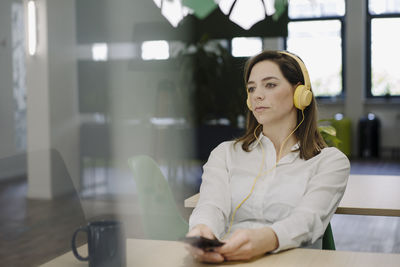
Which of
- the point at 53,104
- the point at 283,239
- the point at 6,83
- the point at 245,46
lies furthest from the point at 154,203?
the point at 245,46

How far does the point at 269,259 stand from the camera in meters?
1.15

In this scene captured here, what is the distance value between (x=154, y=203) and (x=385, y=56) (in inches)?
307

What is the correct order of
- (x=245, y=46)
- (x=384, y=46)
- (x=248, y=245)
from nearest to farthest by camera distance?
(x=248, y=245) < (x=245, y=46) < (x=384, y=46)

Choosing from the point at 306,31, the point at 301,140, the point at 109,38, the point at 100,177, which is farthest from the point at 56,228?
the point at 306,31

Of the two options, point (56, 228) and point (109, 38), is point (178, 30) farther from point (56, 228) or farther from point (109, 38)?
point (56, 228)

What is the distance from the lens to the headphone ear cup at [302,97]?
4.94 feet

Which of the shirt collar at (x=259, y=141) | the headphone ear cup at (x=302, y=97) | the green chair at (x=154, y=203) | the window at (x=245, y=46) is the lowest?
the green chair at (x=154, y=203)

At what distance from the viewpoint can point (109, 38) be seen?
4777mm

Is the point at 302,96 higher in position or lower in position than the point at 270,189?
higher

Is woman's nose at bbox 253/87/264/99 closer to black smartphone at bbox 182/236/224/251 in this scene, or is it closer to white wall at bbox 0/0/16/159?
black smartphone at bbox 182/236/224/251

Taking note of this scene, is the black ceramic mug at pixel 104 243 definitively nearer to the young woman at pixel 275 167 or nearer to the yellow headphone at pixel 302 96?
the young woman at pixel 275 167

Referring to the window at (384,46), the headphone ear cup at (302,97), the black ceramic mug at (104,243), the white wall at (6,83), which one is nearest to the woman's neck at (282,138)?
the headphone ear cup at (302,97)

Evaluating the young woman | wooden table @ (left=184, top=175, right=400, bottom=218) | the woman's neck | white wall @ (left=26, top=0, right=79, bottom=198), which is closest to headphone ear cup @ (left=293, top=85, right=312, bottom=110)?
the young woman

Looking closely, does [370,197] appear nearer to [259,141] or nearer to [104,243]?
[259,141]
